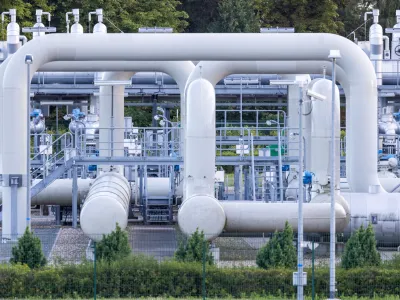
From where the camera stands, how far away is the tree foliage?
37.0 m

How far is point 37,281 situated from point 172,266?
11.6 feet

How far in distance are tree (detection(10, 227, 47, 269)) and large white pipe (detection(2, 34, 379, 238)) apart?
23.3 ft

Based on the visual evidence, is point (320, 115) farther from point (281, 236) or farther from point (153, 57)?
point (281, 236)

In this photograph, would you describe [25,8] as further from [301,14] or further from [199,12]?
[301,14]

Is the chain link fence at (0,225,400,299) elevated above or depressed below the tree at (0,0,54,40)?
below

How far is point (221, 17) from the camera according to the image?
91.4 metres

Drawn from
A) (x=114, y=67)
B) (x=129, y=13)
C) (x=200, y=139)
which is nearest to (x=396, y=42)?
(x=114, y=67)

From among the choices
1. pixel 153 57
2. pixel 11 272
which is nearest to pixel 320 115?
pixel 153 57

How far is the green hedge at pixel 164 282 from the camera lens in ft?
114

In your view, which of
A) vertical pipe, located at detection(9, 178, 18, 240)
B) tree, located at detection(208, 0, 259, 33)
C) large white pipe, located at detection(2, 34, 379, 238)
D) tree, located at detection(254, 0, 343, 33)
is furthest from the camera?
tree, located at detection(254, 0, 343, 33)

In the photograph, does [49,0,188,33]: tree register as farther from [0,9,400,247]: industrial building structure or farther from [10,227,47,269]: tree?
[10,227,47,269]: tree

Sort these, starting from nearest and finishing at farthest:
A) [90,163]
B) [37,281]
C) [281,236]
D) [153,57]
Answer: [37,281], [281,236], [153,57], [90,163]

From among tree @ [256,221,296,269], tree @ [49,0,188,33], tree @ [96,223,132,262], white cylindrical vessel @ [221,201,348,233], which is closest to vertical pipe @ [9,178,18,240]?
tree @ [96,223,132,262]

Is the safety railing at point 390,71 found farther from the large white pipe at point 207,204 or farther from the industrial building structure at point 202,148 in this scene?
the large white pipe at point 207,204
